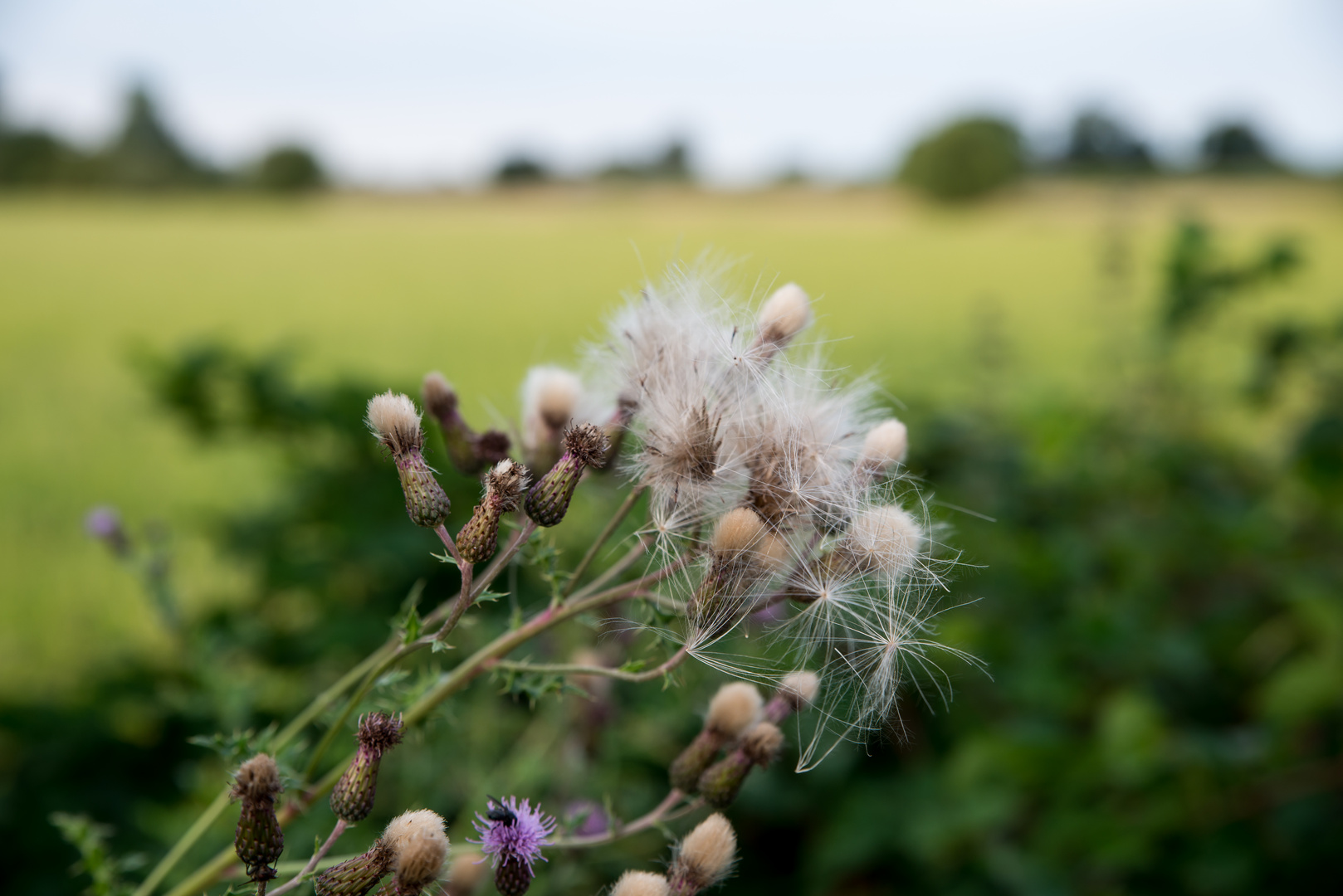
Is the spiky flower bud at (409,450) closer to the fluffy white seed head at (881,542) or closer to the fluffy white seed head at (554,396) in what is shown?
the fluffy white seed head at (554,396)

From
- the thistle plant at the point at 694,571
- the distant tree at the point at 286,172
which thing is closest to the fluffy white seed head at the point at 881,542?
the thistle plant at the point at 694,571

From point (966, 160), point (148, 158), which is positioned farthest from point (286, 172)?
point (966, 160)

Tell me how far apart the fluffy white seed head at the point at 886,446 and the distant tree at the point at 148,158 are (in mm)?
67263

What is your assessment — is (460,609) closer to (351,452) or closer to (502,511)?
(502,511)

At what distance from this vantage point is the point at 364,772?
2.37ft

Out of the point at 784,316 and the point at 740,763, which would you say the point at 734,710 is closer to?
the point at 740,763

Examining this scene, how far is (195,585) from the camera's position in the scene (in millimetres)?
4434

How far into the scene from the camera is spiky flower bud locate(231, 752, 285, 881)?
67cm

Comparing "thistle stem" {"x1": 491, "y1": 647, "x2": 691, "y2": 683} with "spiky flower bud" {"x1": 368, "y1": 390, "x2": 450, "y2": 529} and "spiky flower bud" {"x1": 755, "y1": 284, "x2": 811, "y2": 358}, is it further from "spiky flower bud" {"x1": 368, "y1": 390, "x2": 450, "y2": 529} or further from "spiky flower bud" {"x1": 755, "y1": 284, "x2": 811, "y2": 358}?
"spiky flower bud" {"x1": 755, "y1": 284, "x2": 811, "y2": 358}

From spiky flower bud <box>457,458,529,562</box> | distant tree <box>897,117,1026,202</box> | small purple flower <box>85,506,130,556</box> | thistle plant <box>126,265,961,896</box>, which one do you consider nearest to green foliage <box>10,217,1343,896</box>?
small purple flower <box>85,506,130,556</box>

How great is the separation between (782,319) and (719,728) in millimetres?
414

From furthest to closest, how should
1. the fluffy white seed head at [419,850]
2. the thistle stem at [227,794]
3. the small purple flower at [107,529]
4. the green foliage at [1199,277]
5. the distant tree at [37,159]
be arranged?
the distant tree at [37,159], the green foliage at [1199,277], the small purple flower at [107,529], the thistle stem at [227,794], the fluffy white seed head at [419,850]

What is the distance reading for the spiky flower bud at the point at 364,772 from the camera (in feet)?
2.37

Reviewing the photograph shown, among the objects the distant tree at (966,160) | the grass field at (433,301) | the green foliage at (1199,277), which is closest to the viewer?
the green foliage at (1199,277)
